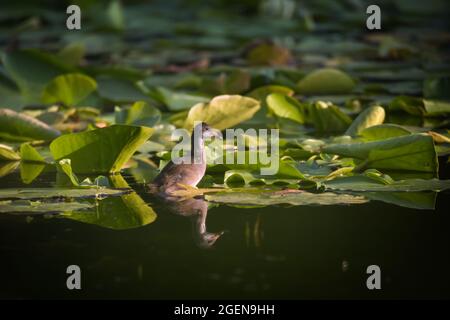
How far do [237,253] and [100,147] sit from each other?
4.32ft

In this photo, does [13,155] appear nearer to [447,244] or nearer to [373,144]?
[373,144]

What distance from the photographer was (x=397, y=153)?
14.9ft

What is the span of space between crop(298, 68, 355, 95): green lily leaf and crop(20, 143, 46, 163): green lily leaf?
8.25ft

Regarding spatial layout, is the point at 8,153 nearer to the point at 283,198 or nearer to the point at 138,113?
the point at 138,113

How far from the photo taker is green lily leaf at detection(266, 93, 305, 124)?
5.79 meters

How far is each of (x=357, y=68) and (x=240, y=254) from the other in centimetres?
501

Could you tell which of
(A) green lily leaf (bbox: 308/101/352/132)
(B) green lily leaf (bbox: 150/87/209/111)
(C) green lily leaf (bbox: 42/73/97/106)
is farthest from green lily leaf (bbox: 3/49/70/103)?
(A) green lily leaf (bbox: 308/101/352/132)

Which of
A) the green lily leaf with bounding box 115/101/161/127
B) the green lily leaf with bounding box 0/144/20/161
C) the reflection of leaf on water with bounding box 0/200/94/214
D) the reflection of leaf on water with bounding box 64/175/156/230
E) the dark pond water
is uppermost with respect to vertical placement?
the green lily leaf with bounding box 115/101/161/127

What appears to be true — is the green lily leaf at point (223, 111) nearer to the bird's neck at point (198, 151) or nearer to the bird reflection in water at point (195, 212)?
the bird's neck at point (198, 151)

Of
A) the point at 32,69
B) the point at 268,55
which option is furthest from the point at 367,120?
the point at 268,55

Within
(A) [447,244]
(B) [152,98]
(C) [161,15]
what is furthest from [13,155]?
(C) [161,15]

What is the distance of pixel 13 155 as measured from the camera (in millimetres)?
5016

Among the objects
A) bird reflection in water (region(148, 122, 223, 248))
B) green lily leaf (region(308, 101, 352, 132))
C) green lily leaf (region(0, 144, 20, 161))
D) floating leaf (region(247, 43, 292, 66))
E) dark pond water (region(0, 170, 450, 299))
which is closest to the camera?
dark pond water (region(0, 170, 450, 299))

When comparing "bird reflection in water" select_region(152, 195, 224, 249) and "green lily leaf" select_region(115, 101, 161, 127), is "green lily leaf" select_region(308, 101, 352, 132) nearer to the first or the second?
"green lily leaf" select_region(115, 101, 161, 127)
